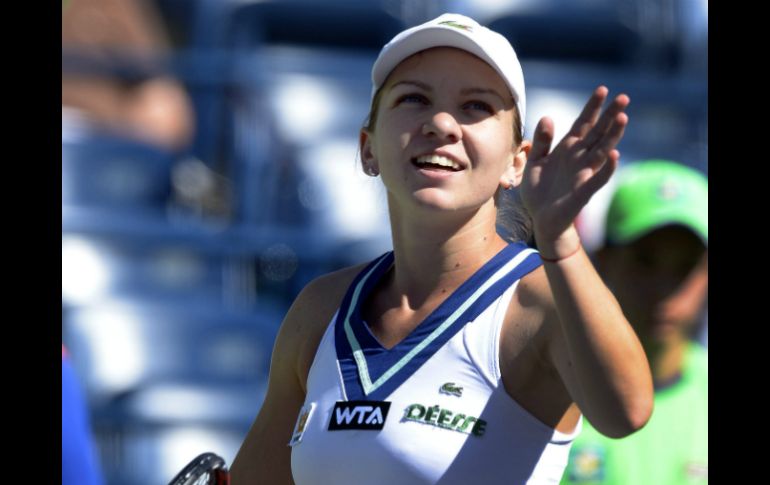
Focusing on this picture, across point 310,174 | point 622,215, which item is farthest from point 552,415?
point 310,174

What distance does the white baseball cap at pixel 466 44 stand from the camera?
2201 mm

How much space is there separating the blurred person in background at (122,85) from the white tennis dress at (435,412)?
157 inches

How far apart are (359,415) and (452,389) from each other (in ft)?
0.51

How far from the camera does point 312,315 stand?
8.05 ft

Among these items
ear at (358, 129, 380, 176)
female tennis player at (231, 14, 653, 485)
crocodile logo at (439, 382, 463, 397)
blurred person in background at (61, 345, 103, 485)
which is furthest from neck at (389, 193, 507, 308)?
blurred person in background at (61, 345, 103, 485)

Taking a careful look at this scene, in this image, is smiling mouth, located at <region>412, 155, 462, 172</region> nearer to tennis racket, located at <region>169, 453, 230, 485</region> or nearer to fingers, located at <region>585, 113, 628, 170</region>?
fingers, located at <region>585, 113, 628, 170</region>

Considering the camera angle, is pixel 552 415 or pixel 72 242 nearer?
pixel 552 415

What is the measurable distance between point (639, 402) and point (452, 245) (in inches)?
19.2

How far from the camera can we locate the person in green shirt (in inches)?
130

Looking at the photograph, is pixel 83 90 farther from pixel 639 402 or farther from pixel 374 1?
pixel 639 402

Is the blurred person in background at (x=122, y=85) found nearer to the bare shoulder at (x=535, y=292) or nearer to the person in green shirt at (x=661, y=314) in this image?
the person in green shirt at (x=661, y=314)

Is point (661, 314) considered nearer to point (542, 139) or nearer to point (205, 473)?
point (205, 473)

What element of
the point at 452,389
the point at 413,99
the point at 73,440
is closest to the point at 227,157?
the point at 73,440

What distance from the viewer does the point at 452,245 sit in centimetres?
227
